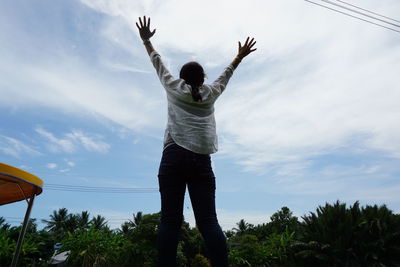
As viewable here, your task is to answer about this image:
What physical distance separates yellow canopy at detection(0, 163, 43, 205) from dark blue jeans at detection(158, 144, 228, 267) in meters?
1.18

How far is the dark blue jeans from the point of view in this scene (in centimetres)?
156

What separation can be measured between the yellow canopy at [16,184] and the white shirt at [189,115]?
1.17 m

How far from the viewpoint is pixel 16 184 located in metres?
2.63

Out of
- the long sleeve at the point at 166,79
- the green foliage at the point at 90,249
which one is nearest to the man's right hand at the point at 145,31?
the long sleeve at the point at 166,79

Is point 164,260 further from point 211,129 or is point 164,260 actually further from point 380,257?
point 380,257

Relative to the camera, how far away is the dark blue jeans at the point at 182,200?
1.56 meters

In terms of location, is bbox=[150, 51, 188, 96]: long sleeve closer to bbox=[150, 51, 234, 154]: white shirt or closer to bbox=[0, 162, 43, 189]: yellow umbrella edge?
bbox=[150, 51, 234, 154]: white shirt

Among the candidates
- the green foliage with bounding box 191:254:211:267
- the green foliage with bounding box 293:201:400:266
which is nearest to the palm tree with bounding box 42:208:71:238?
the green foliage with bounding box 191:254:211:267

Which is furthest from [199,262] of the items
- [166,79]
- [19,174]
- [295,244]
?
[166,79]

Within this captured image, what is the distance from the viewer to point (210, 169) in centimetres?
175

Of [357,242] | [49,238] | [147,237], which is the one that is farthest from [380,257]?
[49,238]

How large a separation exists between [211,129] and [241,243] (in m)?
18.0

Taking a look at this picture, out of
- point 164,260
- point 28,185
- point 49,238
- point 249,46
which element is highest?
point 49,238

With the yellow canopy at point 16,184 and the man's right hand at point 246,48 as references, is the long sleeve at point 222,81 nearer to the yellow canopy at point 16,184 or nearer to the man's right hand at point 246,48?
the man's right hand at point 246,48
